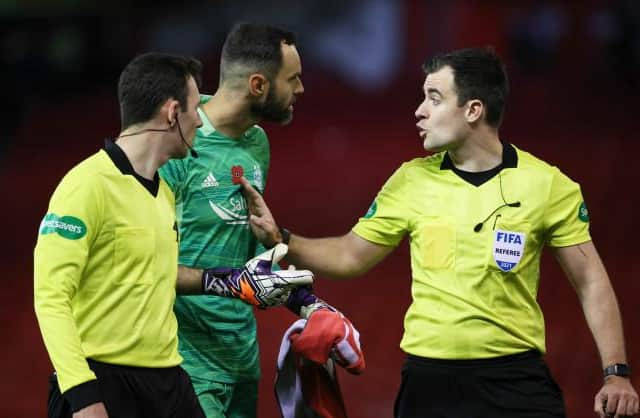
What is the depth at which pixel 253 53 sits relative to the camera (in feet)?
13.2

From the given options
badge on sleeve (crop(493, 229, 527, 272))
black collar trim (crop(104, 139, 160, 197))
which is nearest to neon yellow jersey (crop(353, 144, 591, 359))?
badge on sleeve (crop(493, 229, 527, 272))

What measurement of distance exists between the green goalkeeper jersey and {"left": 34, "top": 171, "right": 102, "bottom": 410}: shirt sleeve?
69cm

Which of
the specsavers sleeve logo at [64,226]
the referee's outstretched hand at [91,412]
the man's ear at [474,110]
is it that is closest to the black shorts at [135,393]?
the referee's outstretched hand at [91,412]

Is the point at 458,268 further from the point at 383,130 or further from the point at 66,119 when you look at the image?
the point at 66,119

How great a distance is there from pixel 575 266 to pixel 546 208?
20cm

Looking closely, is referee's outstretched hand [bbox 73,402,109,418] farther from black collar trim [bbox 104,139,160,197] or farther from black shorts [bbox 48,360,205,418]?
black collar trim [bbox 104,139,160,197]

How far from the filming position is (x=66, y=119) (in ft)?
36.5

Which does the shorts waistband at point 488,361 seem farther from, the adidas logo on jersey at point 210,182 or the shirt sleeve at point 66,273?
the shirt sleeve at point 66,273

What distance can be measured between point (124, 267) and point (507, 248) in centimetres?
116

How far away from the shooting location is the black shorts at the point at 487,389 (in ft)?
11.8

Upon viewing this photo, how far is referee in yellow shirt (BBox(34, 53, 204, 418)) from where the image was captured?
2996 mm

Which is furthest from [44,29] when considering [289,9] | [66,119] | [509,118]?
[509,118]

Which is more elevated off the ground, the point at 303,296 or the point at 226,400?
the point at 303,296

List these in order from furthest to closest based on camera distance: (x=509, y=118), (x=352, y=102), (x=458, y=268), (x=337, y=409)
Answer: (x=352, y=102) → (x=509, y=118) → (x=337, y=409) → (x=458, y=268)
